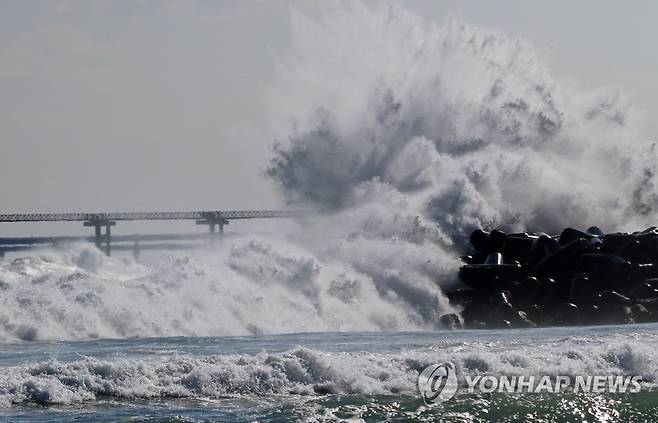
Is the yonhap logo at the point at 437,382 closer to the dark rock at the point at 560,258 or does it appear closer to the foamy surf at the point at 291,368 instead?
the foamy surf at the point at 291,368

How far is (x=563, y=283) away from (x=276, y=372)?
1736cm

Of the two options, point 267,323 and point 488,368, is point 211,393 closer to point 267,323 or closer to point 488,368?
point 488,368

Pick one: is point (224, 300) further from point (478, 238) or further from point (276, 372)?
point (276, 372)

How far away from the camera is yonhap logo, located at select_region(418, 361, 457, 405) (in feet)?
73.3

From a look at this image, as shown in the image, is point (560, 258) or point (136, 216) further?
point (136, 216)

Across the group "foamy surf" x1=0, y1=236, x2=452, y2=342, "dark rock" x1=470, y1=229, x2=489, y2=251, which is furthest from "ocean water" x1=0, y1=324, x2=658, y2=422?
"dark rock" x1=470, y1=229, x2=489, y2=251

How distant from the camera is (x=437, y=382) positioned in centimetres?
Result: 2331

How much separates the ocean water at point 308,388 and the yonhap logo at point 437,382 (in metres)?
0.17

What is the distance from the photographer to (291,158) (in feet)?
178

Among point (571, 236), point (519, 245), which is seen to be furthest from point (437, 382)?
point (519, 245)

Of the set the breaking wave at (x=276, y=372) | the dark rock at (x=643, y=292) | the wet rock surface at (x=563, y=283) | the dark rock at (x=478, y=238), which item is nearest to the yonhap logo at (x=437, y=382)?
the breaking wave at (x=276, y=372)

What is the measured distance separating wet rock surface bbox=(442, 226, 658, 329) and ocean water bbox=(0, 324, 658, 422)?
33.3 ft

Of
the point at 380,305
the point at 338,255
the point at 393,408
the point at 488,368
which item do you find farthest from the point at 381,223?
A: the point at 393,408

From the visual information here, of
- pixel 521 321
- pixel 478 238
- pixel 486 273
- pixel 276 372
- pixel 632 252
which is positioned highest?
pixel 478 238
